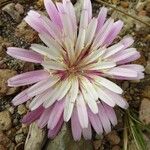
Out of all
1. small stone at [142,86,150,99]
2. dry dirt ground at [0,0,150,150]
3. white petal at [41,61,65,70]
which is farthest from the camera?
small stone at [142,86,150,99]

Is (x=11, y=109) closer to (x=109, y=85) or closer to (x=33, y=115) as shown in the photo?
(x=33, y=115)

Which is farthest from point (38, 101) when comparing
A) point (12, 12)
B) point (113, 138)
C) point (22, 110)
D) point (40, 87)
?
point (12, 12)

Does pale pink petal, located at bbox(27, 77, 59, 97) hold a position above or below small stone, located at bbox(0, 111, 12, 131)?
above

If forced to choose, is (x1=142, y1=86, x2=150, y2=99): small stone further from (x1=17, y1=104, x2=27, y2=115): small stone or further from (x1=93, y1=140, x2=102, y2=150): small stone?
(x1=17, y1=104, x2=27, y2=115): small stone

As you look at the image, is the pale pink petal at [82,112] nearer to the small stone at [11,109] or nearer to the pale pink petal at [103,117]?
the pale pink petal at [103,117]

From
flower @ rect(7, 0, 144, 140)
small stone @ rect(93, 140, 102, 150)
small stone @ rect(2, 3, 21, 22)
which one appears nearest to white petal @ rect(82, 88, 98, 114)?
flower @ rect(7, 0, 144, 140)

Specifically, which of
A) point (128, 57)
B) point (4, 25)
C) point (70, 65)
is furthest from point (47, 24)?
point (4, 25)

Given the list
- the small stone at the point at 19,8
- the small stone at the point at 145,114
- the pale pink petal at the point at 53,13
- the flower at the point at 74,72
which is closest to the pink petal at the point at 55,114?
the flower at the point at 74,72
